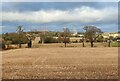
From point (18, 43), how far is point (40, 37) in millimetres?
19434

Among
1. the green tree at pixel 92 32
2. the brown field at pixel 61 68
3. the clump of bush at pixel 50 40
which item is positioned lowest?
the brown field at pixel 61 68

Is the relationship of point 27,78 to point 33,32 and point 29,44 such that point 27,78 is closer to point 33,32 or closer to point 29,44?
point 29,44

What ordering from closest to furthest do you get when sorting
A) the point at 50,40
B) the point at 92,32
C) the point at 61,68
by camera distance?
the point at 61,68
the point at 50,40
the point at 92,32

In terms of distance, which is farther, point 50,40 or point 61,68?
point 50,40

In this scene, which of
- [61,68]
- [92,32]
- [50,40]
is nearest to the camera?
[61,68]

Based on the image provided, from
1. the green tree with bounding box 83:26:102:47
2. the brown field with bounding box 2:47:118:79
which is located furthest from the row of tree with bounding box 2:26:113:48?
the brown field with bounding box 2:47:118:79

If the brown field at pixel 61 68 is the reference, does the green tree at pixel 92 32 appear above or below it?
above

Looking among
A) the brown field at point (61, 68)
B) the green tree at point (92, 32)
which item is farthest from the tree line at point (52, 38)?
the brown field at point (61, 68)

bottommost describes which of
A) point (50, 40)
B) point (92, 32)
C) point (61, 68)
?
point (61, 68)

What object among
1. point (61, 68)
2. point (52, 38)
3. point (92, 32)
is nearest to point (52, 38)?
point (52, 38)

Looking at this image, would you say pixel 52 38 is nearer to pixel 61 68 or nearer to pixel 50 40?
pixel 50 40

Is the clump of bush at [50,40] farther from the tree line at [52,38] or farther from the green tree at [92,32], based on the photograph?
the green tree at [92,32]

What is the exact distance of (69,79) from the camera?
503 inches

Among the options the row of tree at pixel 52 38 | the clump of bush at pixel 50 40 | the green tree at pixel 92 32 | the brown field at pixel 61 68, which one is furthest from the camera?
the clump of bush at pixel 50 40
